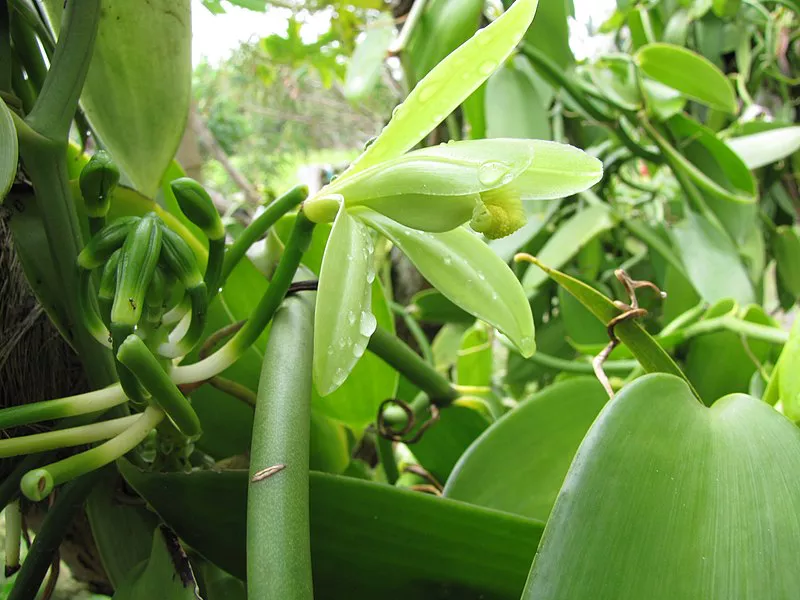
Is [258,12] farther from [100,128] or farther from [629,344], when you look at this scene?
[629,344]

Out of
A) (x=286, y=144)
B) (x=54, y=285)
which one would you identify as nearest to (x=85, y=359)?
(x=54, y=285)

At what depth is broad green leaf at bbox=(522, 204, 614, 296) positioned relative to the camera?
25.3 inches

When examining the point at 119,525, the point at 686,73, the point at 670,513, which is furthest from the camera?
the point at 686,73

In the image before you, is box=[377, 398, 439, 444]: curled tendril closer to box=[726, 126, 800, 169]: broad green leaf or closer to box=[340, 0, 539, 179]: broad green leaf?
box=[340, 0, 539, 179]: broad green leaf

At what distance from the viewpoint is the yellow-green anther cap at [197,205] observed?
0.22 meters

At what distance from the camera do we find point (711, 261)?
25.2 inches

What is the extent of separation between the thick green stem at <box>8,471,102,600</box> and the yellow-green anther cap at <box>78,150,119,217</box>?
105mm

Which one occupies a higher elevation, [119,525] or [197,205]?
[197,205]

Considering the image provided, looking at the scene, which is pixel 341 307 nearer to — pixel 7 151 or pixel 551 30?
pixel 7 151

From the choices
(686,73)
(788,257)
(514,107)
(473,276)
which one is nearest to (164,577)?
(473,276)

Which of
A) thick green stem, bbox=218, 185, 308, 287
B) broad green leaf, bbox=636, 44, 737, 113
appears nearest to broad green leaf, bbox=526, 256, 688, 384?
thick green stem, bbox=218, 185, 308, 287

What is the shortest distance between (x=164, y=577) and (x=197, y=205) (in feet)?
0.43

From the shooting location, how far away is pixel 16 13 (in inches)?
10.5

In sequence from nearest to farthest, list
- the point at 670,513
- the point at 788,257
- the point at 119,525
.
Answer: the point at 670,513, the point at 119,525, the point at 788,257
